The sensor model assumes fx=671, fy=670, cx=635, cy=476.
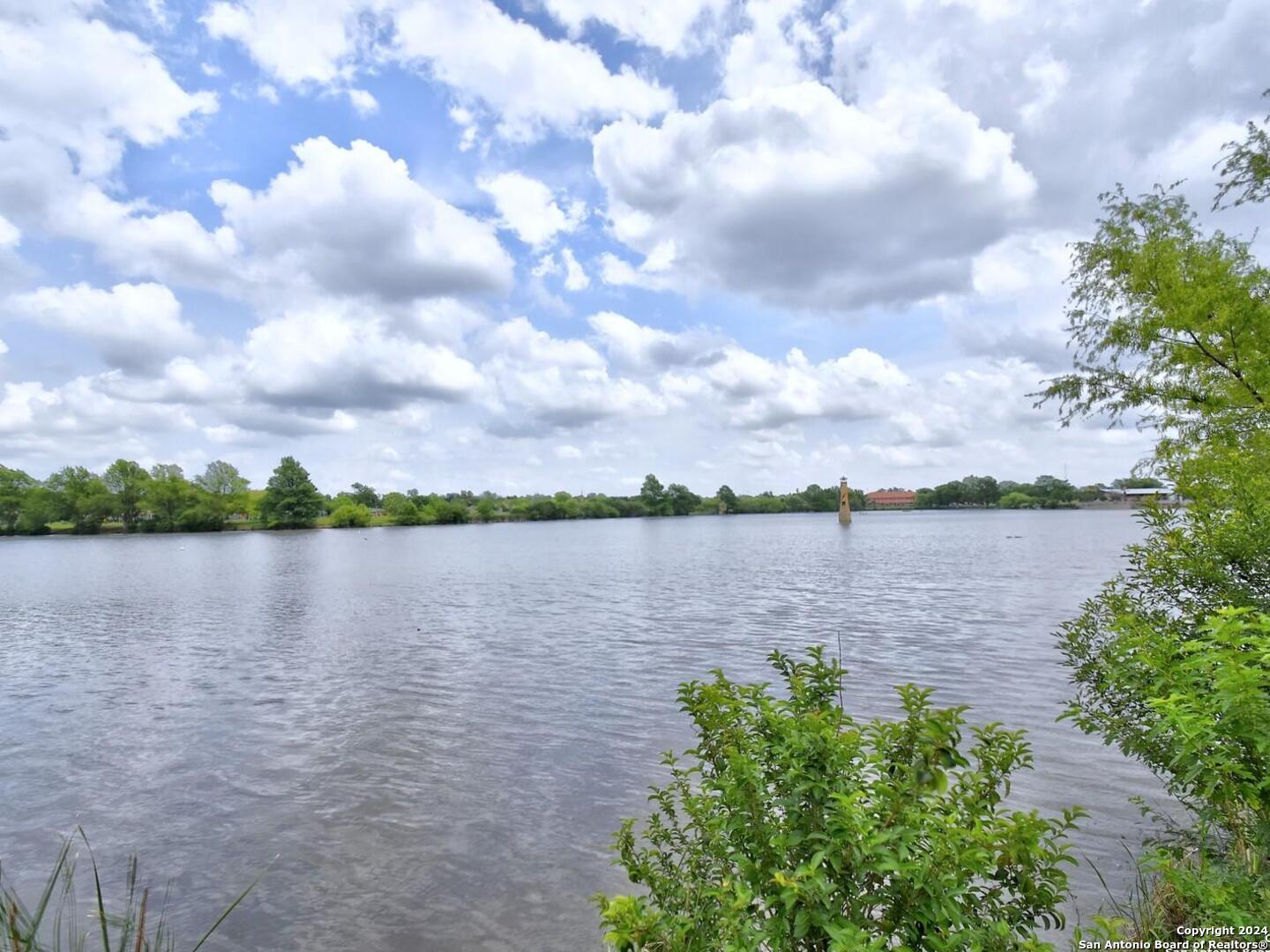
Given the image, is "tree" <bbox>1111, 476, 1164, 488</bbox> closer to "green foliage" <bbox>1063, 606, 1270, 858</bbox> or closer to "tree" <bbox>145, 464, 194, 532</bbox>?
"green foliage" <bbox>1063, 606, 1270, 858</bbox>

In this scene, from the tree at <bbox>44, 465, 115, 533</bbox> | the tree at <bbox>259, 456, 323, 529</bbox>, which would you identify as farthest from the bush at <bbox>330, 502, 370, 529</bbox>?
the tree at <bbox>44, 465, 115, 533</bbox>

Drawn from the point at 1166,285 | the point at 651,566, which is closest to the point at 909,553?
the point at 651,566

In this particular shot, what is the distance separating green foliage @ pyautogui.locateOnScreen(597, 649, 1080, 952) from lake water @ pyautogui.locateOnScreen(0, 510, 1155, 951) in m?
4.49

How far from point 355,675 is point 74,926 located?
40.9 ft

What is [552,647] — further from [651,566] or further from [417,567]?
[417,567]

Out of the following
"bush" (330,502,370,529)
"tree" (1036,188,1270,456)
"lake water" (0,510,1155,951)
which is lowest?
"lake water" (0,510,1155,951)

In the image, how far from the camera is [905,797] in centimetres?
347

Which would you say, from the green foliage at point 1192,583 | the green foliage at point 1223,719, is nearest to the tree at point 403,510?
the green foliage at point 1192,583

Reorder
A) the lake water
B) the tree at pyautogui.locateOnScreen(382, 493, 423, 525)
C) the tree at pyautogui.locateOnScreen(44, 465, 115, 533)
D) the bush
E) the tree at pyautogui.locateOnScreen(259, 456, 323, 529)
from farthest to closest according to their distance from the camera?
1. the tree at pyautogui.locateOnScreen(382, 493, 423, 525)
2. the bush
3. the tree at pyautogui.locateOnScreen(259, 456, 323, 529)
4. the tree at pyautogui.locateOnScreen(44, 465, 115, 533)
5. the lake water

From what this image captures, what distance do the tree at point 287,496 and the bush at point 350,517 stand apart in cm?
1276

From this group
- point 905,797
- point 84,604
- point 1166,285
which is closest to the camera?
point 905,797

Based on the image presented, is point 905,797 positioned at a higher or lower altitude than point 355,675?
higher

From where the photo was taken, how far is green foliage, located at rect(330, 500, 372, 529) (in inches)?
Result: 6806

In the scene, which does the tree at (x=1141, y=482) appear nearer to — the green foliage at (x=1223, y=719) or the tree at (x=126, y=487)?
the green foliage at (x=1223, y=719)
